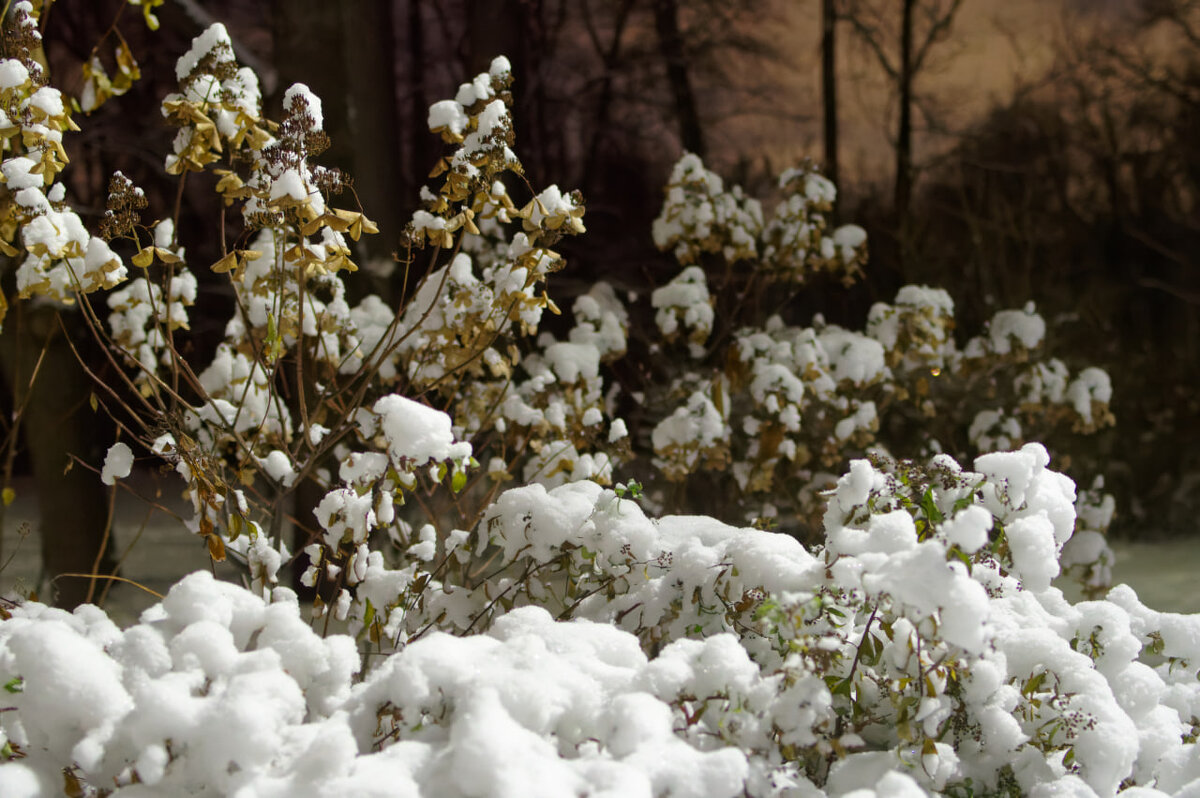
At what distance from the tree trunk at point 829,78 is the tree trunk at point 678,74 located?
37.6 inches

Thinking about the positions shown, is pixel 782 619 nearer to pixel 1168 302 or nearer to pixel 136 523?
pixel 136 523

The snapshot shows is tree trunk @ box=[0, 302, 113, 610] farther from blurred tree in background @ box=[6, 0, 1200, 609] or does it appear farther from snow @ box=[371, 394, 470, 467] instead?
snow @ box=[371, 394, 470, 467]

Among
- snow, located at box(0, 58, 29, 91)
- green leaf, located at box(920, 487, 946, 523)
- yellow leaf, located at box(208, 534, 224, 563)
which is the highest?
snow, located at box(0, 58, 29, 91)

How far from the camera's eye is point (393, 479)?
6.91ft

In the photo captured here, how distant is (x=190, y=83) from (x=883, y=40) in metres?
6.00

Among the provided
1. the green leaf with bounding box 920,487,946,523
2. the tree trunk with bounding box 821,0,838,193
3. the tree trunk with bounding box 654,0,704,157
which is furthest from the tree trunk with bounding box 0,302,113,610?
the tree trunk with bounding box 821,0,838,193

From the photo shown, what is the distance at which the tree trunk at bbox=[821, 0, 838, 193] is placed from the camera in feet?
22.6

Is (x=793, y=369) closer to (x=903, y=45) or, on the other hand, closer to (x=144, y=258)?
(x=144, y=258)

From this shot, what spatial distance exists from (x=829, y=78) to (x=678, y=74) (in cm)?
113

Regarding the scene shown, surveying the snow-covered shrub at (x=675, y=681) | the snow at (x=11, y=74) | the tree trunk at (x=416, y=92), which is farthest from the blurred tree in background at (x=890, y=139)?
the snow-covered shrub at (x=675, y=681)

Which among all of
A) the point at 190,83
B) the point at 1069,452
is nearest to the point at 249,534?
the point at 190,83

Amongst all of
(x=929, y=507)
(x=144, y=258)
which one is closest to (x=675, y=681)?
(x=929, y=507)

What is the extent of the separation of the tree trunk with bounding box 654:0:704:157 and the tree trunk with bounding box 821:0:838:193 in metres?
0.96

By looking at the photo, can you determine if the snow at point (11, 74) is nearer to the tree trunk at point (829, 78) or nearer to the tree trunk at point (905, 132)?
the tree trunk at point (829, 78)
